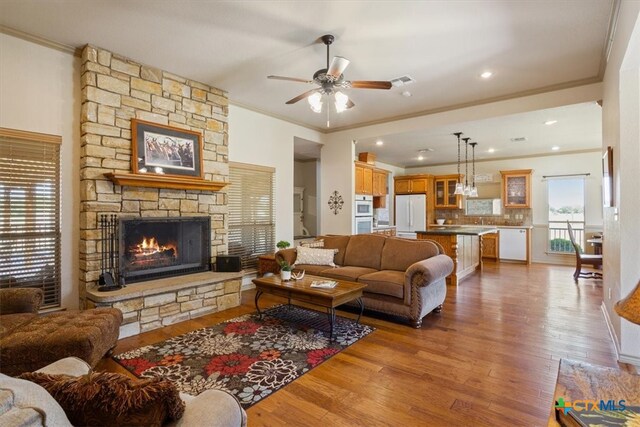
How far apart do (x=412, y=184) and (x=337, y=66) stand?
6929mm

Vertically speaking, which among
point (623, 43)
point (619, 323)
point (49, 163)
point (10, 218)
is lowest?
point (619, 323)

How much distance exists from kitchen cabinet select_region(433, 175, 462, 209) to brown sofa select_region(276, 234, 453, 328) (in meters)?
5.21

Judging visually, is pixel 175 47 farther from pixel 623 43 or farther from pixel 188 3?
pixel 623 43

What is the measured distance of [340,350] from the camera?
2.91 metres

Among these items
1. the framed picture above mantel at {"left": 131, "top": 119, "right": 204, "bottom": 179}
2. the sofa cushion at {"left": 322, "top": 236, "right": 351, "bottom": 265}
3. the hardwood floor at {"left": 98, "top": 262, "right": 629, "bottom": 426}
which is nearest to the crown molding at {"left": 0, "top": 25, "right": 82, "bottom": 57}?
the framed picture above mantel at {"left": 131, "top": 119, "right": 204, "bottom": 179}

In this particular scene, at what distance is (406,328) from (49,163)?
13.3ft

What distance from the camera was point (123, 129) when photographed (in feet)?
11.8

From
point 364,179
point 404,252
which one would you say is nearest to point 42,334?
point 404,252

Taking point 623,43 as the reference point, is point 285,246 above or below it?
below

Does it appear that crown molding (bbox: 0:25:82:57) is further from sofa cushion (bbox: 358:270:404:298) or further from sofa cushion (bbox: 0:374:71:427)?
sofa cushion (bbox: 358:270:404:298)

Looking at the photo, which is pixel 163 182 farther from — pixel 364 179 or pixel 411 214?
pixel 411 214

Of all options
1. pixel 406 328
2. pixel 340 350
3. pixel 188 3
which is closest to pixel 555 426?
pixel 340 350

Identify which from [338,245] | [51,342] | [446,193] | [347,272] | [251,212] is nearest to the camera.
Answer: [51,342]

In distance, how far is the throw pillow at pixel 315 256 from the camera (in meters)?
4.61
